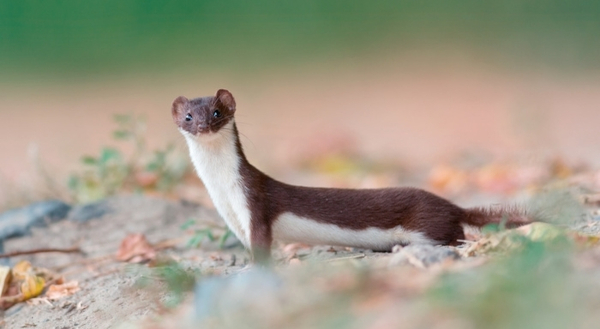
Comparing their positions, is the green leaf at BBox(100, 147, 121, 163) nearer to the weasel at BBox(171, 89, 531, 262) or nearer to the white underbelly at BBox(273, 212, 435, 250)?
the weasel at BBox(171, 89, 531, 262)

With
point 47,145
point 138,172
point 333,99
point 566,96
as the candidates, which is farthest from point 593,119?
point 47,145

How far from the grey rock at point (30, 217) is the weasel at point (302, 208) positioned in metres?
2.11

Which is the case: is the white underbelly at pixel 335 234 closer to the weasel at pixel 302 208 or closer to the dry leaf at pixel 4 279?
the weasel at pixel 302 208

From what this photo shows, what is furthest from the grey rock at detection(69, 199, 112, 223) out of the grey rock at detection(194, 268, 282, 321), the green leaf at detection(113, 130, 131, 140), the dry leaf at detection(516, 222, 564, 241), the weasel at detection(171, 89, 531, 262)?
the dry leaf at detection(516, 222, 564, 241)

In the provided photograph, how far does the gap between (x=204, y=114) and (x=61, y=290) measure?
4.63ft

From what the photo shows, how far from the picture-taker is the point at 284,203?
4262 mm

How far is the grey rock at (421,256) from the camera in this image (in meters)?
3.17

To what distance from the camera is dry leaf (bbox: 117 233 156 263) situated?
5078mm

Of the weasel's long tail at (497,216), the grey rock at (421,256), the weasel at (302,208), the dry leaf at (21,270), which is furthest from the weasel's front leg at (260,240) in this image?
the dry leaf at (21,270)

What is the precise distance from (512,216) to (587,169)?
2537 millimetres

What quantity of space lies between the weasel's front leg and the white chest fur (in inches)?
1.7

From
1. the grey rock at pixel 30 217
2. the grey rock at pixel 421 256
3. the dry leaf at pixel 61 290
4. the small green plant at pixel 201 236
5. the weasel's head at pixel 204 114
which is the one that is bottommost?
the dry leaf at pixel 61 290

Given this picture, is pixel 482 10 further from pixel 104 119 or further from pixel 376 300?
pixel 376 300

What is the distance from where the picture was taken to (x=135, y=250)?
17.0 ft
